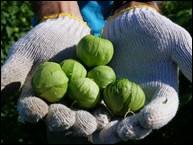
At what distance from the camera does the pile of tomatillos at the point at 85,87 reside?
3135 millimetres

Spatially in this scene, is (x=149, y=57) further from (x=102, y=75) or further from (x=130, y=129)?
(x=130, y=129)

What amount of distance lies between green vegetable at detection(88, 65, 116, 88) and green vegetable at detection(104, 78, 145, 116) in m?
0.06

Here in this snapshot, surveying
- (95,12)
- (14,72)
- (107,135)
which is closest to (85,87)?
(107,135)

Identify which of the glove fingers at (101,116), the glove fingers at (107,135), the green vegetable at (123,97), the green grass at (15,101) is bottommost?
the green grass at (15,101)

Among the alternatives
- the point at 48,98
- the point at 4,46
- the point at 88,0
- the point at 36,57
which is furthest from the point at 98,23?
the point at 4,46

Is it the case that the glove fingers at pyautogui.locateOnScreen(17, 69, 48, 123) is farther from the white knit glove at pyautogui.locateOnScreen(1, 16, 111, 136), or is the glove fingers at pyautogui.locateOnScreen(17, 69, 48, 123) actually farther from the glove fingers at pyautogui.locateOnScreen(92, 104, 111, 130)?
the glove fingers at pyautogui.locateOnScreen(92, 104, 111, 130)

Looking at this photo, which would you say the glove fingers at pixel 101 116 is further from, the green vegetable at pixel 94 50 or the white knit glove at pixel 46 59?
the green vegetable at pixel 94 50

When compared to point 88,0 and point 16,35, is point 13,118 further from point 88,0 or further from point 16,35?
point 88,0

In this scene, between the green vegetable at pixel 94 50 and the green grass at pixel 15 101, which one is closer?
the green vegetable at pixel 94 50

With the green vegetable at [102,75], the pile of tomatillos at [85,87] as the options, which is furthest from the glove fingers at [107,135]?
the green vegetable at [102,75]

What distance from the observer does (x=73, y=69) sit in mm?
3207

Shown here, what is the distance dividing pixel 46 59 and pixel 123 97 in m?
0.47

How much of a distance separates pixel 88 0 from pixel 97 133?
1.14 meters

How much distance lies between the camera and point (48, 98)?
315 centimetres
